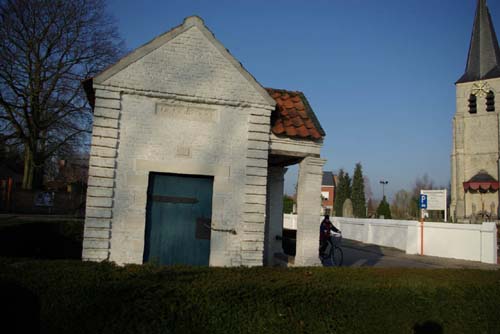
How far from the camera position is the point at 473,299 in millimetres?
6348

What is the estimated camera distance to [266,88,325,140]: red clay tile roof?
1064 centimetres

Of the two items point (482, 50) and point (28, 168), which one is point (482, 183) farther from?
point (28, 168)

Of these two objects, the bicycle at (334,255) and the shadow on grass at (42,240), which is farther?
the bicycle at (334,255)

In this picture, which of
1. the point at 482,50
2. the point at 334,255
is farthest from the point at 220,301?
the point at 482,50

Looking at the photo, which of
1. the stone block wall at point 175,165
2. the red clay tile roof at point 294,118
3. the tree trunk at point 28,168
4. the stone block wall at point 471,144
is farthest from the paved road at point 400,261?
the stone block wall at point 471,144

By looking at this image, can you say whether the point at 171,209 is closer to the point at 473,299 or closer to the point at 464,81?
the point at 473,299

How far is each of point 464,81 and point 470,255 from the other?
4846 centimetres

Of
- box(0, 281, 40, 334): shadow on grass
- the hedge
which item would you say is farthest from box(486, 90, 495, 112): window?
box(0, 281, 40, 334): shadow on grass

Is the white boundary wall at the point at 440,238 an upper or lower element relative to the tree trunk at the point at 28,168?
lower

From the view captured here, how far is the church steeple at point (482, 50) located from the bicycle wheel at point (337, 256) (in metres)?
52.8

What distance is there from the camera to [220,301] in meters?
4.88

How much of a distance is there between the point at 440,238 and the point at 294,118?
14.1 m

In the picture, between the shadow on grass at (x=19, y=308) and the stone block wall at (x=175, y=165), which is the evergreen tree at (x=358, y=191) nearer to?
the stone block wall at (x=175, y=165)

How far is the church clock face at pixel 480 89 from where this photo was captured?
5919cm
